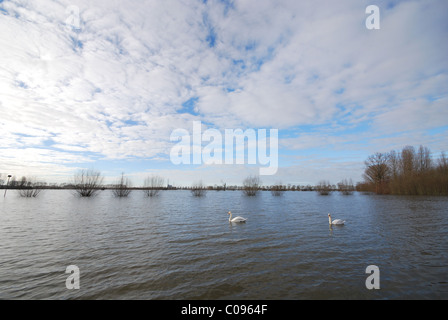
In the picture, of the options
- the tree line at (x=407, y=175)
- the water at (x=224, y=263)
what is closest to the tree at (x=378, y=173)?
the tree line at (x=407, y=175)

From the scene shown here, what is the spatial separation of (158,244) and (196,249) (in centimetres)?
223

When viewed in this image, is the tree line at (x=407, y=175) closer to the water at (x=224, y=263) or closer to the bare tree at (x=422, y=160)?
the bare tree at (x=422, y=160)

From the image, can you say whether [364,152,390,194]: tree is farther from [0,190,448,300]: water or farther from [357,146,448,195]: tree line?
[0,190,448,300]: water

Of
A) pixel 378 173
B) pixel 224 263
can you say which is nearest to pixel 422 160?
pixel 378 173

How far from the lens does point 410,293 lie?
4988 millimetres

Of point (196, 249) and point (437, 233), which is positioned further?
point (437, 233)

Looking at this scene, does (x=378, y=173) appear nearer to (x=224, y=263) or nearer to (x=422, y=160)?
(x=422, y=160)

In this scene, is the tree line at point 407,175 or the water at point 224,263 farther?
the tree line at point 407,175

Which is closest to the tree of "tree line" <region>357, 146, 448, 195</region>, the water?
"tree line" <region>357, 146, 448, 195</region>

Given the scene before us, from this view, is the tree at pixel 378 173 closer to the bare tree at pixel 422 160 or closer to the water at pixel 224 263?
the bare tree at pixel 422 160

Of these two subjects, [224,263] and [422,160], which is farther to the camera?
[422,160]

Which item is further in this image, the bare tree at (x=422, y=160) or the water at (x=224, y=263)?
the bare tree at (x=422, y=160)
